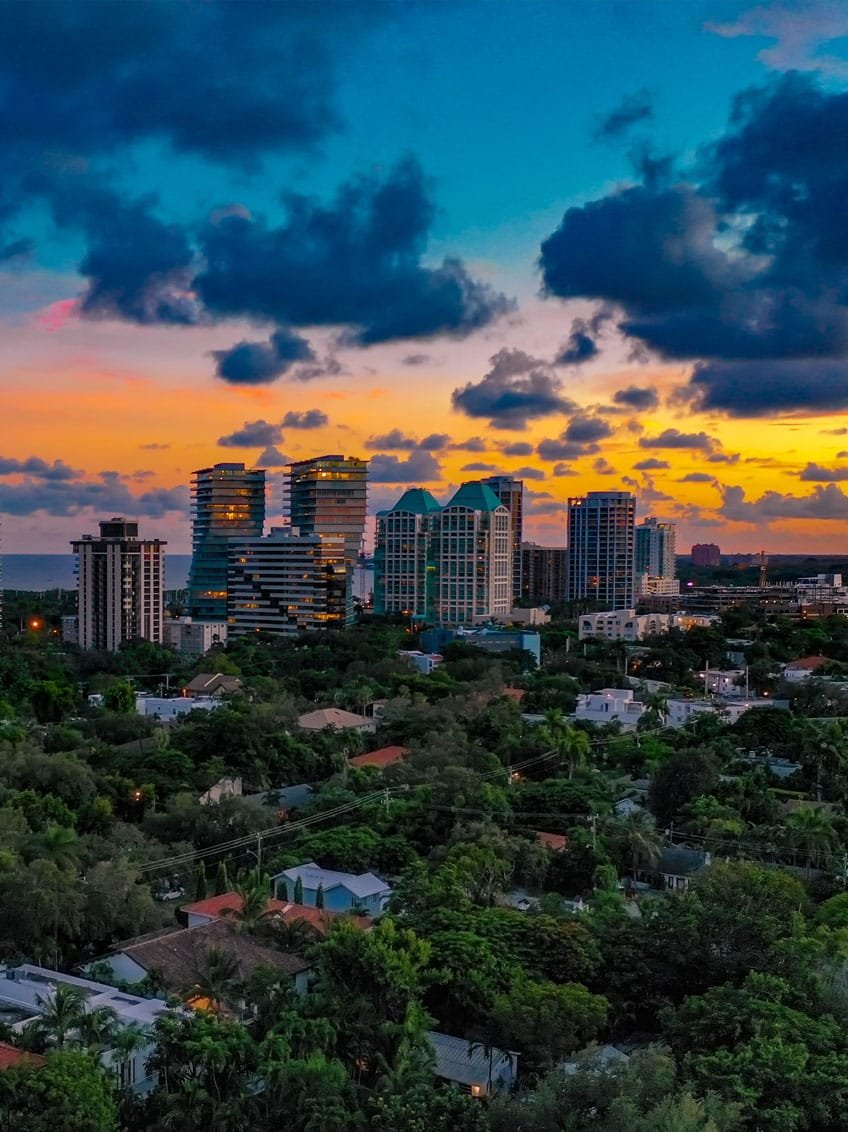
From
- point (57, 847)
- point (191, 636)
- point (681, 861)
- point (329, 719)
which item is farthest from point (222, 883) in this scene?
point (191, 636)

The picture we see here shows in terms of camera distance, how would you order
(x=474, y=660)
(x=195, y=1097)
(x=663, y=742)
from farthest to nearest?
(x=474, y=660)
(x=663, y=742)
(x=195, y=1097)

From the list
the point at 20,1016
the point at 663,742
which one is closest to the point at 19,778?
the point at 20,1016

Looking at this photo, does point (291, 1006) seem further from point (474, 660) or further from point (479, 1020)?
point (474, 660)

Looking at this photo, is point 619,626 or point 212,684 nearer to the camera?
point 212,684

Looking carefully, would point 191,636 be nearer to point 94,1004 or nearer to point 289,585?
point 289,585

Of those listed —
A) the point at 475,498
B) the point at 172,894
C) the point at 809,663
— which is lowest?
the point at 172,894

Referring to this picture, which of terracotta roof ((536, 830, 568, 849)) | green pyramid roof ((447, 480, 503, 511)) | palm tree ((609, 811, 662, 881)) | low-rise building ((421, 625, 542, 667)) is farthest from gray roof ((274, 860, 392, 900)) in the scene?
green pyramid roof ((447, 480, 503, 511))

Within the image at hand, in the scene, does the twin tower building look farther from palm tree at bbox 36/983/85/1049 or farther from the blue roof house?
palm tree at bbox 36/983/85/1049
